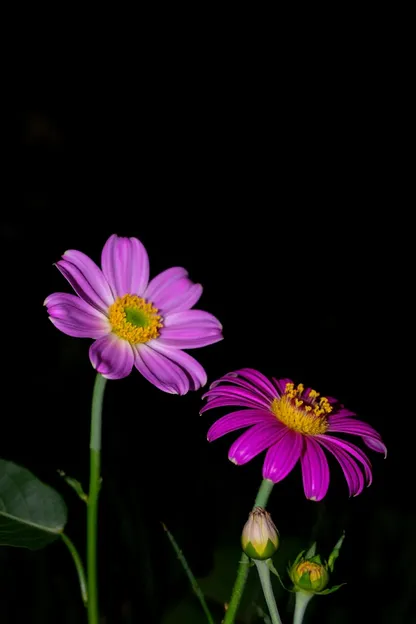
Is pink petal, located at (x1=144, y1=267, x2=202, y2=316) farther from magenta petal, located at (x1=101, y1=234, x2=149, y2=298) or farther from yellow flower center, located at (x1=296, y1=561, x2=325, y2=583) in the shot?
yellow flower center, located at (x1=296, y1=561, x2=325, y2=583)

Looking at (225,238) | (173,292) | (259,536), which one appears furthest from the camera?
(225,238)

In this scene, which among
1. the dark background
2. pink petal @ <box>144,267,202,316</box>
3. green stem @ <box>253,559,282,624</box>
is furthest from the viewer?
the dark background

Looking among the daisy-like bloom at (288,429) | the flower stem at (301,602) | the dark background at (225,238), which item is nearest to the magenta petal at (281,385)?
the daisy-like bloom at (288,429)

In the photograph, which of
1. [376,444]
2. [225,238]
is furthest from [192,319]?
[225,238]

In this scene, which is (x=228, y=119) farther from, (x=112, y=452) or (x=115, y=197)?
(x=112, y=452)

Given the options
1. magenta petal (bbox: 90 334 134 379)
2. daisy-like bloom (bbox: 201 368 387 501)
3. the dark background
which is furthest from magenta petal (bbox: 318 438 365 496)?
the dark background

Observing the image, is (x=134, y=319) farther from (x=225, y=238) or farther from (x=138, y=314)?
(x=225, y=238)
